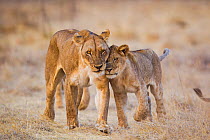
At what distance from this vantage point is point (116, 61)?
5641 mm

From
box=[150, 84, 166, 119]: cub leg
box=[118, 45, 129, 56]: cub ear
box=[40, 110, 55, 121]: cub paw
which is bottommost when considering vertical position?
box=[40, 110, 55, 121]: cub paw

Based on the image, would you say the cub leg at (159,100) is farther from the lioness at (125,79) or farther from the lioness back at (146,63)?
the lioness at (125,79)

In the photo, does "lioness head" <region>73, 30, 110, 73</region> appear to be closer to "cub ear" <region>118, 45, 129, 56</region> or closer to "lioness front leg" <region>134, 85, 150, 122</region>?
"cub ear" <region>118, 45, 129, 56</region>

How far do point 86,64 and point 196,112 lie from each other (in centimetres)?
209

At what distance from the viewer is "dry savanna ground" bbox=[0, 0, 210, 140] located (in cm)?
544

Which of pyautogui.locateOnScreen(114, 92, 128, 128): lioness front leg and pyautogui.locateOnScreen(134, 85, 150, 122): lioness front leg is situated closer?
pyautogui.locateOnScreen(134, 85, 150, 122): lioness front leg

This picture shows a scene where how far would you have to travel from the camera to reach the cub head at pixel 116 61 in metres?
5.48

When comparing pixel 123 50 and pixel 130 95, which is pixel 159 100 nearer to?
pixel 123 50

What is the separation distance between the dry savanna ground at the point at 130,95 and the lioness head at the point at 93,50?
984 millimetres

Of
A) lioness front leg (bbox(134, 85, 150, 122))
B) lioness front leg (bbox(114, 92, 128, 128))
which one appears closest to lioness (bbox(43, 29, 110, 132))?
lioness front leg (bbox(114, 92, 128, 128))

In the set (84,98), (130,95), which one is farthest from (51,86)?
(130,95)

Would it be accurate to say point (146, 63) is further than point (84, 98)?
No

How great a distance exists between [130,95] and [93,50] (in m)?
3.62

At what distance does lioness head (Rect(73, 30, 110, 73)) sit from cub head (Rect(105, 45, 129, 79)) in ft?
0.52
